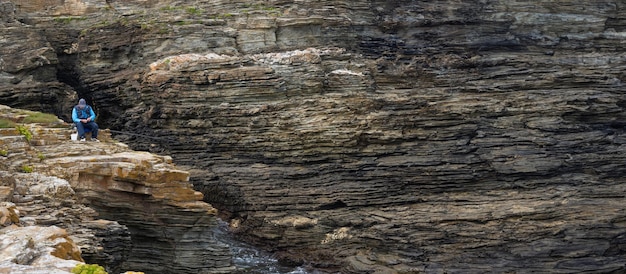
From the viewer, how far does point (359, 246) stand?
2355cm

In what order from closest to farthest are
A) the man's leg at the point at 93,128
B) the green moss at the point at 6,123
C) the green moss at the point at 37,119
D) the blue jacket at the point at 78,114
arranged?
the green moss at the point at 6,123
the blue jacket at the point at 78,114
the man's leg at the point at 93,128
the green moss at the point at 37,119

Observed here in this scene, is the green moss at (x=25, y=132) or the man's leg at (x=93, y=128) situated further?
the man's leg at (x=93, y=128)

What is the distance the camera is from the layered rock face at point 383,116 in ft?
77.6

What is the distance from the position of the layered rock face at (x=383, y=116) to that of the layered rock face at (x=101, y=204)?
428 centimetres

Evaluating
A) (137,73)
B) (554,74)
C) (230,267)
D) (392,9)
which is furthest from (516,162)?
A: (137,73)

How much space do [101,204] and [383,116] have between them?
38.6 ft

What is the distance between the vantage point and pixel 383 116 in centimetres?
2630

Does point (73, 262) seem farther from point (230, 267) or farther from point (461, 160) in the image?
point (461, 160)

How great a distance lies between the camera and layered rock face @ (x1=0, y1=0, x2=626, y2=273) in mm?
23656

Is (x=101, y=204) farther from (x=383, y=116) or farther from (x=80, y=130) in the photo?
(x=383, y=116)

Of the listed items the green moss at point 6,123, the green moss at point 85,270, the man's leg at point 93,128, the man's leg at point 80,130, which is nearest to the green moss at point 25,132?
the green moss at point 6,123

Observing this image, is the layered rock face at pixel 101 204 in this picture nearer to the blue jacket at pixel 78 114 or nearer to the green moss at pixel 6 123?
the green moss at pixel 6 123

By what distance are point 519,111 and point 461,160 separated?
137 inches

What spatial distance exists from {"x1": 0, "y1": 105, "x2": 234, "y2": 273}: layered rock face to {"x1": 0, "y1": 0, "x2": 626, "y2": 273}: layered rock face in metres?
4.28
